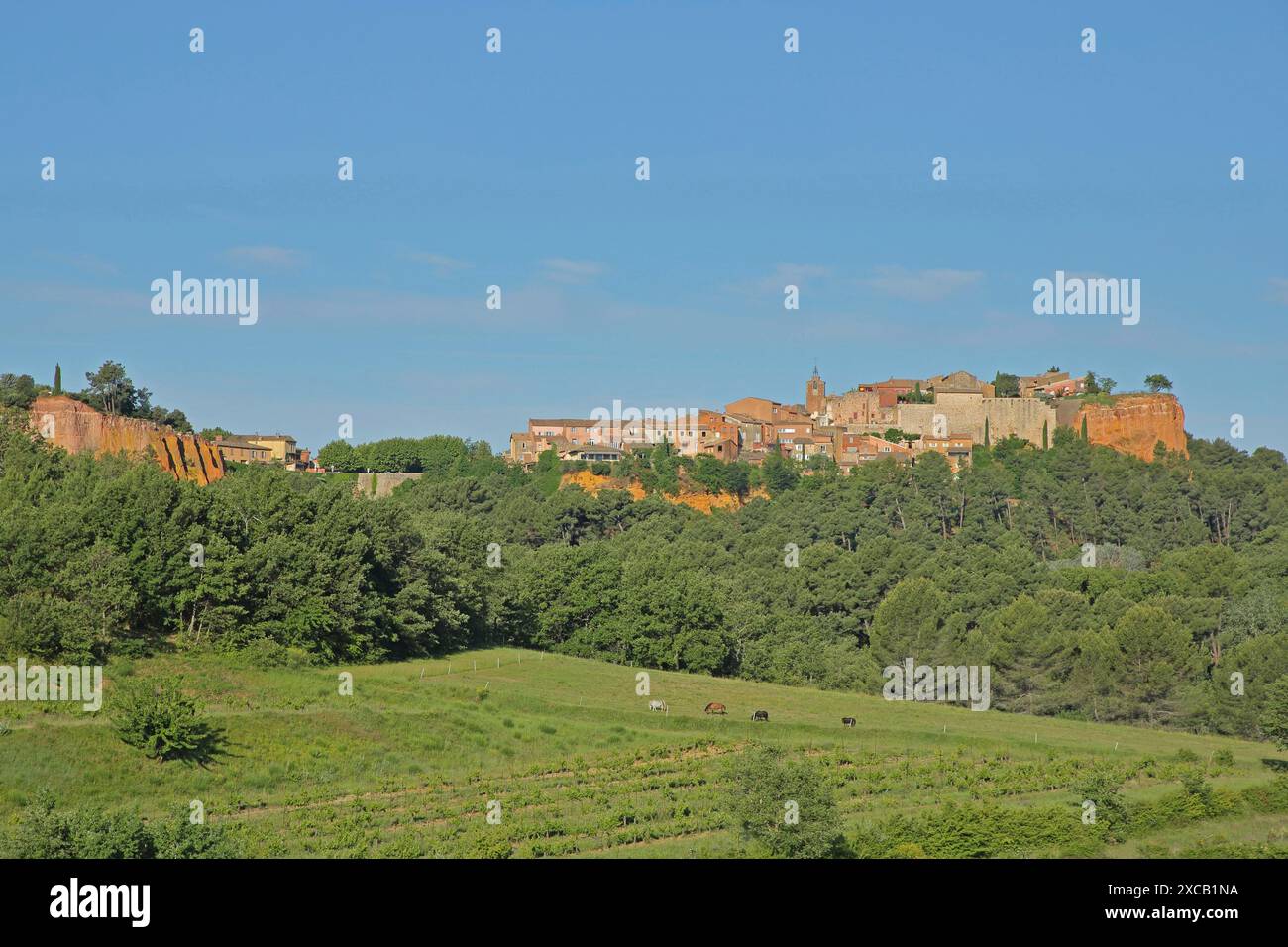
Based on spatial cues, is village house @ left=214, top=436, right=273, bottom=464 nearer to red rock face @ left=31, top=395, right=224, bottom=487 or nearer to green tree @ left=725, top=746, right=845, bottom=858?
red rock face @ left=31, top=395, right=224, bottom=487

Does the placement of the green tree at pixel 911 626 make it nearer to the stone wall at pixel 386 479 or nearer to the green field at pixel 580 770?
the green field at pixel 580 770

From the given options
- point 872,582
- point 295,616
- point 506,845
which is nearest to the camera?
point 506,845

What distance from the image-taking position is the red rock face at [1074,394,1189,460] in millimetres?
123750

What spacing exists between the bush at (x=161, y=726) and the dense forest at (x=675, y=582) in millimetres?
5892

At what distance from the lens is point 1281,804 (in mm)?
34250

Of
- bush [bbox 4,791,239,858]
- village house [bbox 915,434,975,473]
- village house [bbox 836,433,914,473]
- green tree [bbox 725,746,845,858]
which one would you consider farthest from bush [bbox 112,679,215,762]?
village house [bbox 836,433,914,473]

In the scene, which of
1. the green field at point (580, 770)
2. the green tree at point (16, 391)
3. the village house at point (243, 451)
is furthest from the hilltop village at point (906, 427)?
the green field at point (580, 770)

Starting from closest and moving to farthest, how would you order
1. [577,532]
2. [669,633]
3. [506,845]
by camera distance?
[506,845] → [669,633] → [577,532]

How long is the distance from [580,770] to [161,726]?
11.3m

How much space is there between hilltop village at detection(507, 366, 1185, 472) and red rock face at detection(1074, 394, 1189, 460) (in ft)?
0.29

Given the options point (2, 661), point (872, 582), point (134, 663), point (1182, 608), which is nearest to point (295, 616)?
point (134, 663)

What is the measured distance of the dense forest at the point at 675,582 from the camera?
4653cm
